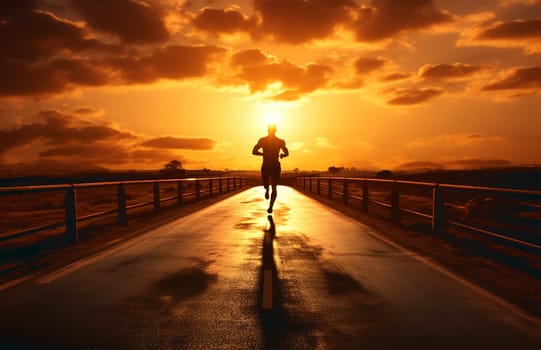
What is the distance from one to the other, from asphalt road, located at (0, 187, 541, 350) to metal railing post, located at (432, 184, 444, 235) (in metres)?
2.25

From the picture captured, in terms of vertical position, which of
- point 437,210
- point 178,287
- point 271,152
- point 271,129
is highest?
point 271,129

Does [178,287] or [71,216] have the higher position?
[71,216]

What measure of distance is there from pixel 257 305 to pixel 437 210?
665cm

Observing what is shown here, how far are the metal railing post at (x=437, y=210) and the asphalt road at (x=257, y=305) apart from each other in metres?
2.25

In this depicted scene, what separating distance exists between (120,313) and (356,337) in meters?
2.55

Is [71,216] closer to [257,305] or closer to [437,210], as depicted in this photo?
[257,305]

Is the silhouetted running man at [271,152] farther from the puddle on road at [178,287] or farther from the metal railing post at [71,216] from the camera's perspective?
the puddle on road at [178,287]

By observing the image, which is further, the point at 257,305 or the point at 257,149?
the point at 257,149

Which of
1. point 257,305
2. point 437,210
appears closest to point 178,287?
point 257,305

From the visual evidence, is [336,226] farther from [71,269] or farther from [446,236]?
[71,269]

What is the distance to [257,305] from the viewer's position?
4816mm

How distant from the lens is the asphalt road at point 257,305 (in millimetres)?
3830

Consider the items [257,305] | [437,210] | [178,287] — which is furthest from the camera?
[437,210]

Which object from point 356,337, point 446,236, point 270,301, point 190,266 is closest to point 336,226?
point 446,236
